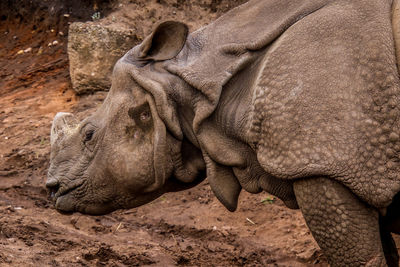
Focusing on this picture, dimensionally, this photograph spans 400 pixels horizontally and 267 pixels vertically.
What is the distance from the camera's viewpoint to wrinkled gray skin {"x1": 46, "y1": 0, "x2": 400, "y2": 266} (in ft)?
12.8

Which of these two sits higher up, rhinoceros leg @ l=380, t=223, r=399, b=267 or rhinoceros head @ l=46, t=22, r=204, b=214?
rhinoceros head @ l=46, t=22, r=204, b=214

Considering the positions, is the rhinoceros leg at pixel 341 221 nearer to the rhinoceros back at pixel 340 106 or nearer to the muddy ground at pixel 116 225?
the rhinoceros back at pixel 340 106

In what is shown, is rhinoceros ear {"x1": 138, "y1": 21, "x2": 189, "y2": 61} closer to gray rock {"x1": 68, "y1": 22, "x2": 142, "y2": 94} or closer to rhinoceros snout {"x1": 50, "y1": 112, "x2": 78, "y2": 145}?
rhinoceros snout {"x1": 50, "y1": 112, "x2": 78, "y2": 145}

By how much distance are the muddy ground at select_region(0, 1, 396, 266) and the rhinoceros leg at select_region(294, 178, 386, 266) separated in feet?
7.86

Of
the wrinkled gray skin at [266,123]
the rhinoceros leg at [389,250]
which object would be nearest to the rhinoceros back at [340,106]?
the wrinkled gray skin at [266,123]

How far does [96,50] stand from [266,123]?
19.1 feet

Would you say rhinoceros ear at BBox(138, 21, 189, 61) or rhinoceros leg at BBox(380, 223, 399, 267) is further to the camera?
rhinoceros leg at BBox(380, 223, 399, 267)

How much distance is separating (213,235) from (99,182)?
2.46 meters

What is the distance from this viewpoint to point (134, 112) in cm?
472

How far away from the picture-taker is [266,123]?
162 inches

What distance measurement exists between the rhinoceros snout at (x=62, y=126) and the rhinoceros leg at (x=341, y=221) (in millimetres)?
1827

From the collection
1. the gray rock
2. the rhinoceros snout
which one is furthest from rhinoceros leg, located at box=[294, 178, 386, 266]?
the gray rock

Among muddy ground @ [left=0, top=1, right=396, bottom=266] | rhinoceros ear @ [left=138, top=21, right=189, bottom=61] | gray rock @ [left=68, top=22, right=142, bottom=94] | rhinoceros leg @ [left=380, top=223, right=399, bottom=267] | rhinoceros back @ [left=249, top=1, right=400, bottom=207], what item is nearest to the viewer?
rhinoceros back @ [left=249, top=1, right=400, bottom=207]

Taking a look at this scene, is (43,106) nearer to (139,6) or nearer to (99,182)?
(139,6)
